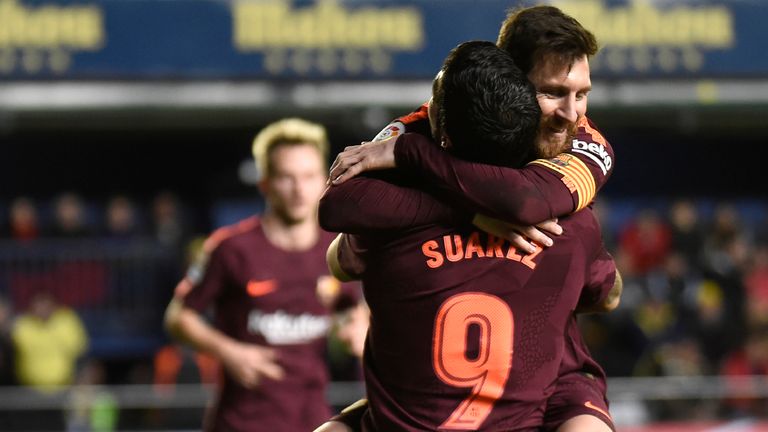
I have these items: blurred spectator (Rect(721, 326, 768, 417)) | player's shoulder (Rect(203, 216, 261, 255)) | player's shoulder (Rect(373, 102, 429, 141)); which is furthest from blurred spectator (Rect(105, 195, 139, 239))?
player's shoulder (Rect(373, 102, 429, 141))

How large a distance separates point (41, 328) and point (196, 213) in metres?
3.41

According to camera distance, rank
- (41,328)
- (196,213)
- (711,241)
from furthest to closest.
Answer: (196,213) < (711,241) < (41,328)

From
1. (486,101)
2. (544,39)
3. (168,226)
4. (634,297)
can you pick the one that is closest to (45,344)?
(168,226)

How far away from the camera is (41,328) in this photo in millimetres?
11539

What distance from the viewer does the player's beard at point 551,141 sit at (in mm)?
3367

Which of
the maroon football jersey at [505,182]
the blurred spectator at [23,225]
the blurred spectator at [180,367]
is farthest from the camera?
the blurred spectator at [23,225]

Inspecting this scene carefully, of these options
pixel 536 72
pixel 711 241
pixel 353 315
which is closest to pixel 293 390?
pixel 353 315

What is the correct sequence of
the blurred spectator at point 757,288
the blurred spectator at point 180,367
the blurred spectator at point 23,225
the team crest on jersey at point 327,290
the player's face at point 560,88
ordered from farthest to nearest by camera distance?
the blurred spectator at point 23,225 → the blurred spectator at point 757,288 → the blurred spectator at point 180,367 → the team crest on jersey at point 327,290 → the player's face at point 560,88

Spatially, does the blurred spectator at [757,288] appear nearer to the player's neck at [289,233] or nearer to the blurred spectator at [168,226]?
the blurred spectator at [168,226]

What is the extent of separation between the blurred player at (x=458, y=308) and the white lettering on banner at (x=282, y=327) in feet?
7.48

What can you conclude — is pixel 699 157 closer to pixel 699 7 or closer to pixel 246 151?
pixel 699 7

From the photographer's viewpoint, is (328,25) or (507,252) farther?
(328,25)

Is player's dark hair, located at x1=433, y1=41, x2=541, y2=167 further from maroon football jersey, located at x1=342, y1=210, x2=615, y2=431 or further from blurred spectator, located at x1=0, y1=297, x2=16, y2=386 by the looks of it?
blurred spectator, located at x1=0, y1=297, x2=16, y2=386

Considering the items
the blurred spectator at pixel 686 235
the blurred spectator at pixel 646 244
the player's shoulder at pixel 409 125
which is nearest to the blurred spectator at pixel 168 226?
the blurred spectator at pixel 646 244
